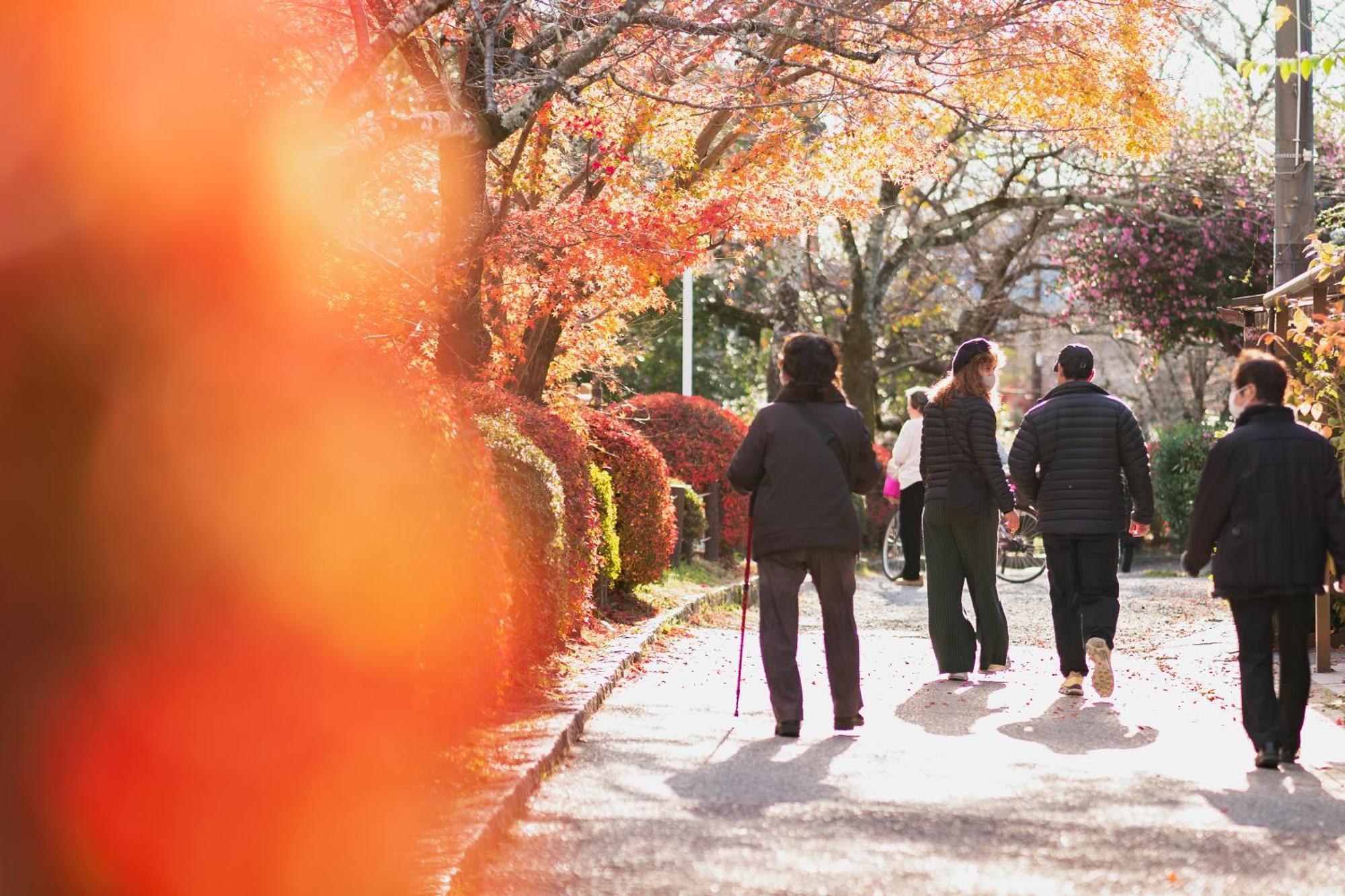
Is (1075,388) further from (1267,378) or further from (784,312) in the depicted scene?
(784,312)

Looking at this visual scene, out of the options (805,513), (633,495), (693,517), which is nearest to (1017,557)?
(693,517)

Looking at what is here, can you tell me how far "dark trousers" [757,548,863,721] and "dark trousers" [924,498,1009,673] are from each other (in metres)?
1.93

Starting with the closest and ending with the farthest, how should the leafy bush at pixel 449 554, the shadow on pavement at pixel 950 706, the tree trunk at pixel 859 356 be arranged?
the leafy bush at pixel 449 554
the shadow on pavement at pixel 950 706
the tree trunk at pixel 859 356

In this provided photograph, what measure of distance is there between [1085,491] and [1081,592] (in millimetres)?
549

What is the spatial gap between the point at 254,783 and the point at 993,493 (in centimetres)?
514

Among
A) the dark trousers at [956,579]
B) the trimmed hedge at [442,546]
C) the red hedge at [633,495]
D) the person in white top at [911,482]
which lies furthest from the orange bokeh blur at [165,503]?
the person in white top at [911,482]

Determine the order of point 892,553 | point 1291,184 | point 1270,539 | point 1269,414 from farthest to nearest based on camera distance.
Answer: point 892,553
point 1291,184
point 1269,414
point 1270,539

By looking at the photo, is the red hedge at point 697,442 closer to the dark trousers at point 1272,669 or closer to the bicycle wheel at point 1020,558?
the bicycle wheel at point 1020,558

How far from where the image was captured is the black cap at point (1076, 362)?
8859mm

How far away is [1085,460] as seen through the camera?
873 centimetres

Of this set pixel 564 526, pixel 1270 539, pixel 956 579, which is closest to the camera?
pixel 1270 539

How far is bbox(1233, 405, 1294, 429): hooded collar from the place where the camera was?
6.79 meters

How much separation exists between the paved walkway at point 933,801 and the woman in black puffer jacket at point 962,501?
1.09 feet

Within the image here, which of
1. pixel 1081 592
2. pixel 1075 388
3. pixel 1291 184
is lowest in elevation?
pixel 1081 592
